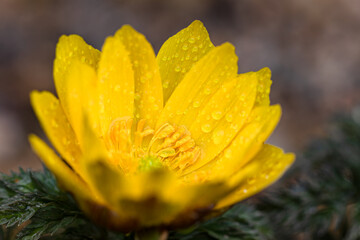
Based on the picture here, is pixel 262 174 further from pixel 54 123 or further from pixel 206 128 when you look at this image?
pixel 54 123

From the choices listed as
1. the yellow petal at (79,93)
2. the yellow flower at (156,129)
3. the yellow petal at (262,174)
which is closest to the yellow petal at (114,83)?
the yellow flower at (156,129)

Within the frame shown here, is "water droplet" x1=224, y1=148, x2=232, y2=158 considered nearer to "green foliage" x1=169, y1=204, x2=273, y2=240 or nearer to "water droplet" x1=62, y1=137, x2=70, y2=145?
"green foliage" x1=169, y1=204, x2=273, y2=240

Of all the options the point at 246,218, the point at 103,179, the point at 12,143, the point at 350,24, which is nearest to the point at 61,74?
the point at 103,179

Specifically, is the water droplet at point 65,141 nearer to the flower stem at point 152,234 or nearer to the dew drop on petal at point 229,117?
the flower stem at point 152,234

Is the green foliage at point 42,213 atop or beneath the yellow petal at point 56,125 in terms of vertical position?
beneath


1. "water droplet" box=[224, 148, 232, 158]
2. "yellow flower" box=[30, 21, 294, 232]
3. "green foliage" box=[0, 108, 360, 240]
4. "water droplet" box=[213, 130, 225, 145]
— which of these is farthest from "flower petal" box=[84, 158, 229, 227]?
"water droplet" box=[213, 130, 225, 145]

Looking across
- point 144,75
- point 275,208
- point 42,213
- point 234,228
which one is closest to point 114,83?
point 144,75
